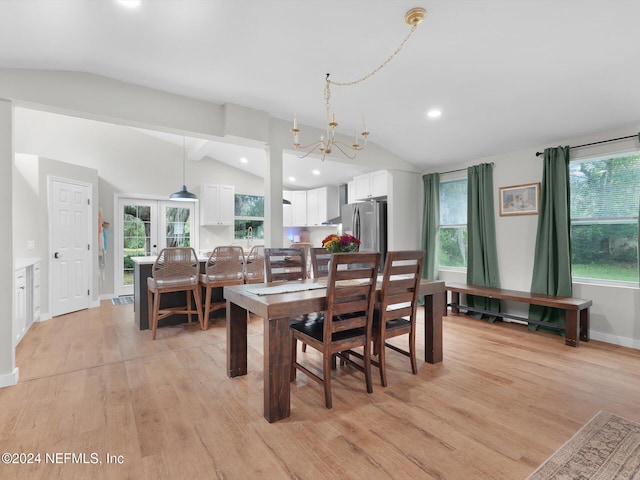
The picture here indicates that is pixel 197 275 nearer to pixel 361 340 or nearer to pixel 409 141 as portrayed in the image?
pixel 361 340

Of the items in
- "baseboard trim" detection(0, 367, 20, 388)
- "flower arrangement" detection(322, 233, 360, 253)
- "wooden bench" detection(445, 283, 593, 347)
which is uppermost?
"flower arrangement" detection(322, 233, 360, 253)

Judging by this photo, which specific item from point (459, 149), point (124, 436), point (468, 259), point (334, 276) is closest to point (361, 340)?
point (334, 276)

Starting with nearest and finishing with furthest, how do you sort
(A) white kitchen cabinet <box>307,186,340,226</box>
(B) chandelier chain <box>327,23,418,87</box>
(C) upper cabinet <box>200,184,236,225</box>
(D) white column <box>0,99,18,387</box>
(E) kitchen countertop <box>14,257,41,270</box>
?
(B) chandelier chain <box>327,23,418,87</box>, (D) white column <box>0,99,18,387</box>, (E) kitchen countertop <box>14,257,41,270</box>, (C) upper cabinet <box>200,184,236,225</box>, (A) white kitchen cabinet <box>307,186,340,226</box>

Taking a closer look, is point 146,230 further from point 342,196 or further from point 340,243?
point 340,243

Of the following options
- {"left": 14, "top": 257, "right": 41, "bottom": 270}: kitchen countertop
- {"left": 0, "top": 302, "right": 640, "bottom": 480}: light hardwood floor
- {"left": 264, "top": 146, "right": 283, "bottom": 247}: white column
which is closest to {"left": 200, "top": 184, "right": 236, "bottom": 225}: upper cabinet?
{"left": 14, "top": 257, "right": 41, "bottom": 270}: kitchen countertop

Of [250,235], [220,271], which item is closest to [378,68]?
[220,271]

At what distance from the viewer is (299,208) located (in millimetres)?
7652

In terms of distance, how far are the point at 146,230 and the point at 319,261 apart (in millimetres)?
4761

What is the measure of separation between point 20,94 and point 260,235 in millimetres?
5424

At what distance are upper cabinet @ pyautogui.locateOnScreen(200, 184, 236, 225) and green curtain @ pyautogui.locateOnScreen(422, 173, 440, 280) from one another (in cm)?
414

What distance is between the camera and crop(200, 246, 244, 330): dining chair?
4035 mm

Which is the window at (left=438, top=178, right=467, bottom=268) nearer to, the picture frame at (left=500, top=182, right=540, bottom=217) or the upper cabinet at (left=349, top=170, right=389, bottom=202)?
the picture frame at (left=500, top=182, right=540, bottom=217)

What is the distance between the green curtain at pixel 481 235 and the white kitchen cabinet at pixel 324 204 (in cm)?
296

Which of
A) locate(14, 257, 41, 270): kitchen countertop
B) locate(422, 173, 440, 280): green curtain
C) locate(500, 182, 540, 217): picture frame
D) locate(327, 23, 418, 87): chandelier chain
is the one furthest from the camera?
locate(422, 173, 440, 280): green curtain
